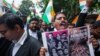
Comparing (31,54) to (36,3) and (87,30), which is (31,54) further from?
(36,3)

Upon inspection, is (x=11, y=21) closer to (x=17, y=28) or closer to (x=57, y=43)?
(x=17, y=28)

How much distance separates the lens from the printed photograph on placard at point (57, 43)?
325cm

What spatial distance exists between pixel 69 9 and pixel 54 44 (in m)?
7.47

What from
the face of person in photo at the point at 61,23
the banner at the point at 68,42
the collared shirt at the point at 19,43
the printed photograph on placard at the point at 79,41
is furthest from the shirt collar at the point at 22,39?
the face of person in photo at the point at 61,23

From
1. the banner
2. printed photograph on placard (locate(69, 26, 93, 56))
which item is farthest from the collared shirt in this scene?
printed photograph on placard (locate(69, 26, 93, 56))

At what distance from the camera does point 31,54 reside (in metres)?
3.23

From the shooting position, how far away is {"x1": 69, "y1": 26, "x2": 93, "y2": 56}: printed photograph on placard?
3.31 metres

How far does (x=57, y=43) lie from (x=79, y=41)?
0.24 metres

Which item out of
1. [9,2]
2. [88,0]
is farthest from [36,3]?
[88,0]

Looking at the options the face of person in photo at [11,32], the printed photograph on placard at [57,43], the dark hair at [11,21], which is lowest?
the printed photograph on placard at [57,43]

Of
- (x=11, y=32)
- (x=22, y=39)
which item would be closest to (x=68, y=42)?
(x=22, y=39)

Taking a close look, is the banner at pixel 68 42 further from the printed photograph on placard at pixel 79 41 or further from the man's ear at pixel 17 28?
the man's ear at pixel 17 28

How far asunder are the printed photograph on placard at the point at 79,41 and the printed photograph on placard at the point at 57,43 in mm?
64

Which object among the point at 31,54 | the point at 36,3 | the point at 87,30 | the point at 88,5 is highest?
the point at 36,3
